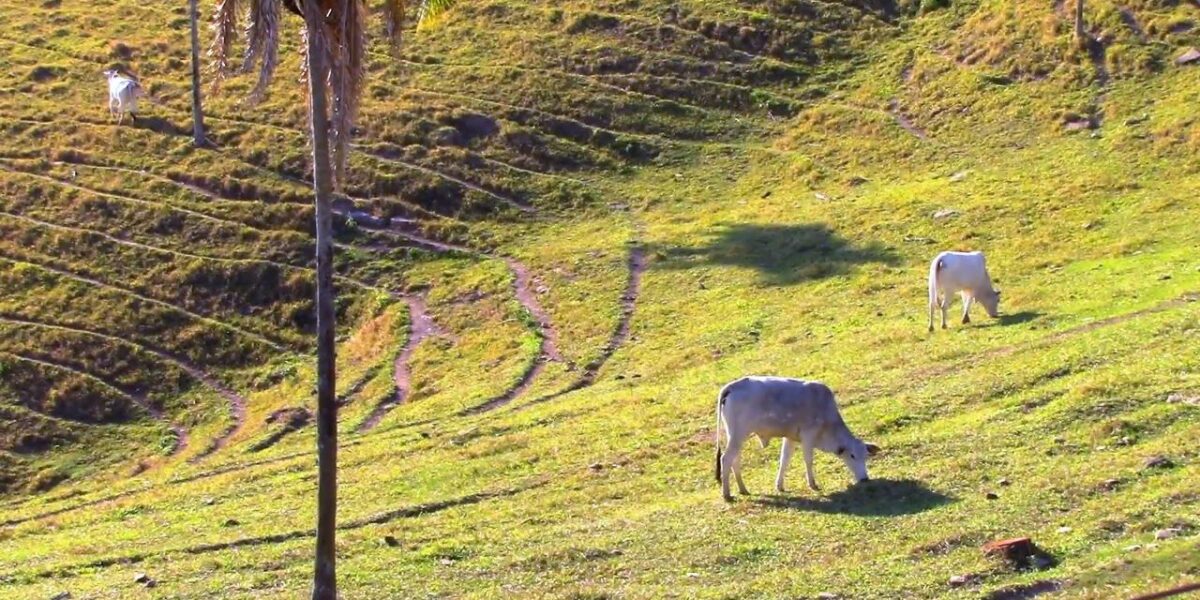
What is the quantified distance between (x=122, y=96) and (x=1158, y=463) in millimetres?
49910

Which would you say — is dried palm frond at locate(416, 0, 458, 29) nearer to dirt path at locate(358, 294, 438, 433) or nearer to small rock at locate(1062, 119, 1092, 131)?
dirt path at locate(358, 294, 438, 433)

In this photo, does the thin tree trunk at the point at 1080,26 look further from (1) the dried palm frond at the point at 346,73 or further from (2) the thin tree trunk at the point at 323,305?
(2) the thin tree trunk at the point at 323,305

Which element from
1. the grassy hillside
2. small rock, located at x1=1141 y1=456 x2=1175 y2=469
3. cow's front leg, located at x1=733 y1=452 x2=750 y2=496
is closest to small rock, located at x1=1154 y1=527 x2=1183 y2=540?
the grassy hillside

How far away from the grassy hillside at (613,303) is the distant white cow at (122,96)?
0.96 m

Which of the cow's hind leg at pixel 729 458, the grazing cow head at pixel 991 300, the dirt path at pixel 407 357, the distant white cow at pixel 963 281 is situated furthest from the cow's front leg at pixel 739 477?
the dirt path at pixel 407 357

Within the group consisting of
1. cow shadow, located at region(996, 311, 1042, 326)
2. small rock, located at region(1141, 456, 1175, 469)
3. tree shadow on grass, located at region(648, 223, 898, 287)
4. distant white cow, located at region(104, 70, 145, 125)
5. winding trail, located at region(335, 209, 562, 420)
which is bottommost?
winding trail, located at region(335, 209, 562, 420)

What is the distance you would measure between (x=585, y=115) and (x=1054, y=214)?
889 inches

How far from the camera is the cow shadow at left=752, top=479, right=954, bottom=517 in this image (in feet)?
73.4

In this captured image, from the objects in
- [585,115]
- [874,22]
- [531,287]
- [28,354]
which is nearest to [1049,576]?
[531,287]

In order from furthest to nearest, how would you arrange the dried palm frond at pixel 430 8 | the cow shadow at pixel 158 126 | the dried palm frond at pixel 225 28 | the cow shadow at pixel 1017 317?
the cow shadow at pixel 158 126, the cow shadow at pixel 1017 317, the dried palm frond at pixel 430 8, the dried palm frond at pixel 225 28

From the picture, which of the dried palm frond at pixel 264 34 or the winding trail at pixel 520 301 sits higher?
the dried palm frond at pixel 264 34

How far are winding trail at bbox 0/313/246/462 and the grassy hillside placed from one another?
184mm

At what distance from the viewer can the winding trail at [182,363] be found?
4538cm

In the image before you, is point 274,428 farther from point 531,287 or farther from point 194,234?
point 194,234
